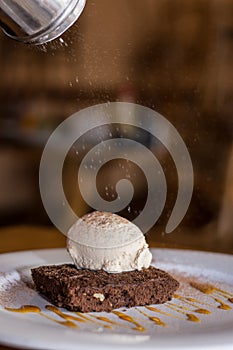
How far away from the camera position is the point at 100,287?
1090 mm

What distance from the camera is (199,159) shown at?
126 inches

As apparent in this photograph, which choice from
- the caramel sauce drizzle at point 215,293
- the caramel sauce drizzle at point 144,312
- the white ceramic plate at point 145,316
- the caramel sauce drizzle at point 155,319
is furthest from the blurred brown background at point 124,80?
the caramel sauce drizzle at point 155,319

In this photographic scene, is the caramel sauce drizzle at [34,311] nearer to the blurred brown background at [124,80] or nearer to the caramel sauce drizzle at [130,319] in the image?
the caramel sauce drizzle at [130,319]

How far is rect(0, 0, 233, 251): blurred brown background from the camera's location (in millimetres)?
3412

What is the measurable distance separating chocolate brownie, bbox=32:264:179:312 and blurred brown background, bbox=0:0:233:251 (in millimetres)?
1960

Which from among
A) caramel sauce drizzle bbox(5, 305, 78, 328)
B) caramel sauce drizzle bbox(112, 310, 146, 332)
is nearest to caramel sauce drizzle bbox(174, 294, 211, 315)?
caramel sauce drizzle bbox(112, 310, 146, 332)

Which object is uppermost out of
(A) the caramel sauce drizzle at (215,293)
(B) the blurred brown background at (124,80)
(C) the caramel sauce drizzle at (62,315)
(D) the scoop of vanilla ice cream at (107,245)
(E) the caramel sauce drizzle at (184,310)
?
(B) the blurred brown background at (124,80)

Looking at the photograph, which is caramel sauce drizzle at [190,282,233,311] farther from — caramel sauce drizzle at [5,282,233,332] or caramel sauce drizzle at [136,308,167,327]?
caramel sauce drizzle at [136,308,167,327]

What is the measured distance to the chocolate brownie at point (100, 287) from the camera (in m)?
1.07

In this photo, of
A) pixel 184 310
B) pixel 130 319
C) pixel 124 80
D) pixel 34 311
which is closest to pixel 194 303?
pixel 184 310

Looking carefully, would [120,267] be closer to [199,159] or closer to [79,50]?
[199,159]

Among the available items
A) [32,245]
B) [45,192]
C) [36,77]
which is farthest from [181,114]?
[32,245]

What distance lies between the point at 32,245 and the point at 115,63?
232cm

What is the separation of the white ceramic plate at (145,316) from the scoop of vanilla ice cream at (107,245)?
9 cm
